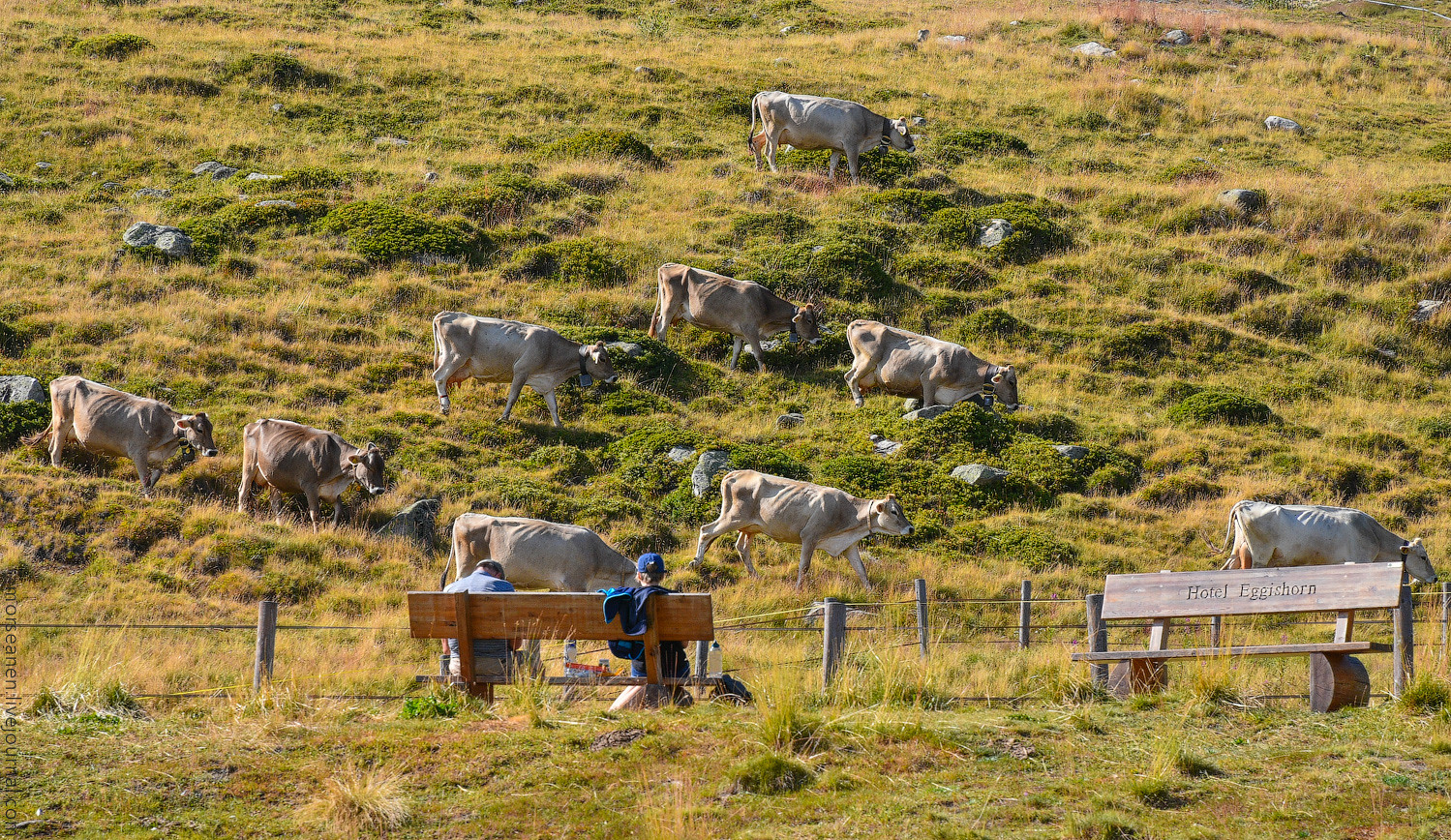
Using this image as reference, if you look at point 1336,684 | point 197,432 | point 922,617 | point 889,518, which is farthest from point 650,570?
point 197,432

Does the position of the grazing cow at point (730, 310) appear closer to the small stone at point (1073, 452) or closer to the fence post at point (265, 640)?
the small stone at point (1073, 452)

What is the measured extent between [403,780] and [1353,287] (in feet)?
93.8

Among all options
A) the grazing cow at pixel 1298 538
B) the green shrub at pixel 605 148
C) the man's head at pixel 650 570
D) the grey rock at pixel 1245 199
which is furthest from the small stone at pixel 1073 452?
the green shrub at pixel 605 148

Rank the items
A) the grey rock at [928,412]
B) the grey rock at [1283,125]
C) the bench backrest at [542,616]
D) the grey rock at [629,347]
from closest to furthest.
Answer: the bench backrest at [542,616] → the grey rock at [928,412] → the grey rock at [629,347] → the grey rock at [1283,125]

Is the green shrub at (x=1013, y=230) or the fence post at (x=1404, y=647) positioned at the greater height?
the green shrub at (x=1013, y=230)

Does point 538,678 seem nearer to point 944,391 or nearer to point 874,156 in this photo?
point 944,391

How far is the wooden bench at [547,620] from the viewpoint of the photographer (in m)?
8.23

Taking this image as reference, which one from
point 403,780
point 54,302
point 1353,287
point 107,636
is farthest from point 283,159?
point 403,780

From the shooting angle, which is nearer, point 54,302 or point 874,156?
point 54,302

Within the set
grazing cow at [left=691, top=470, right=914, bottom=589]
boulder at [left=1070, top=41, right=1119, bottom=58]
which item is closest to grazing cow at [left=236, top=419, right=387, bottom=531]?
grazing cow at [left=691, top=470, right=914, bottom=589]

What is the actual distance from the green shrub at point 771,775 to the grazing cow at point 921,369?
17.4 meters

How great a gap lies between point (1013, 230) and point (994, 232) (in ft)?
1.58

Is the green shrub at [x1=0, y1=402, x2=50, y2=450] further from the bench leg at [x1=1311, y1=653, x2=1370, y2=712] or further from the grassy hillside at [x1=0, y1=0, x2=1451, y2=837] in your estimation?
the bench leg at [x1=1311, y1=653, x2=1370, y2=712]

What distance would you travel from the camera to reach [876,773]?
7281 millimetres
